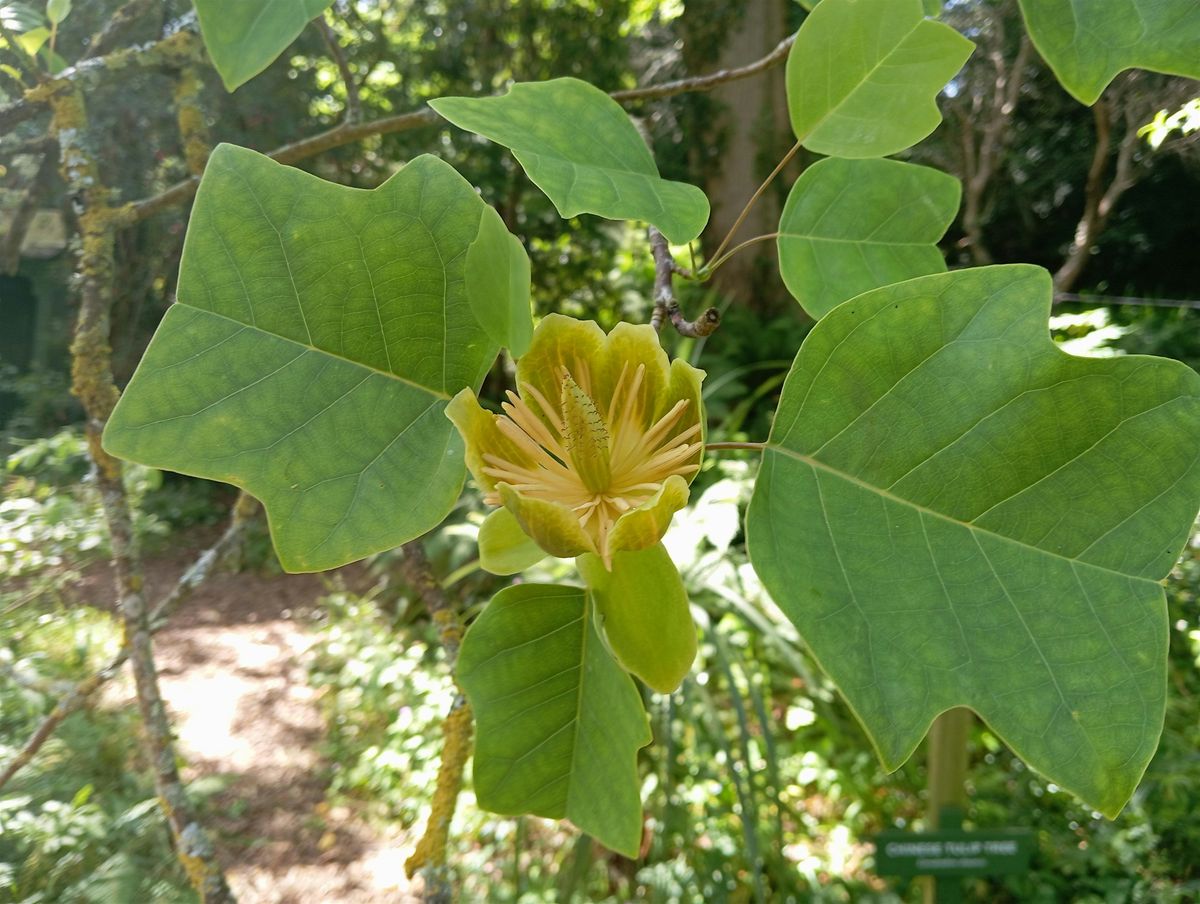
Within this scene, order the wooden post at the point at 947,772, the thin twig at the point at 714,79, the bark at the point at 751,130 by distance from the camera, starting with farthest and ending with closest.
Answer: the bark at the point at 751,130, the wooden post at the point at 947,772, the thin twig at the point at 714,79

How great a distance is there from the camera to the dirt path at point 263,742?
6.15 feet

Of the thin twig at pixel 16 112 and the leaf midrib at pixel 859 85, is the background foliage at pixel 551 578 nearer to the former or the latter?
the thin twig at pixel 16 112

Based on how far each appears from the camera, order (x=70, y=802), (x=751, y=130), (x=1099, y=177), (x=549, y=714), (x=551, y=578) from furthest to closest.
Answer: (x=751, y=130) < (x=1099, y=177) < (x=551, y=578) < (x=70, y=802) < (x=549, y=714)

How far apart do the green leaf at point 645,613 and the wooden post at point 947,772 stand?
1210mm

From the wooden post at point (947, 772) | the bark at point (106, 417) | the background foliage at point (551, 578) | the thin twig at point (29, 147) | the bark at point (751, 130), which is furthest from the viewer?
the bark at point (751, 130)

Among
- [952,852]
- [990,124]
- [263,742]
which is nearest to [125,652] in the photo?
[952,852]

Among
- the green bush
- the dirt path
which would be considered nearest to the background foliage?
the green bush

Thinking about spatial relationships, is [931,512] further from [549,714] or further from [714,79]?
[714,79]

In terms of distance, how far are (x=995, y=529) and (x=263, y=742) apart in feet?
8.15

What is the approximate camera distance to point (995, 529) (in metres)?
0.30

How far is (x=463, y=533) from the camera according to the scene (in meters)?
2.60

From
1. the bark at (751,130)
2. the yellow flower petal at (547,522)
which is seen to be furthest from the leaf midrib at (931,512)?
the bark at (751,130)

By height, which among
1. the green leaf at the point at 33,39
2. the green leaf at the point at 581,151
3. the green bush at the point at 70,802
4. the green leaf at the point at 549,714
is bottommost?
the green bush at the point at 70,802

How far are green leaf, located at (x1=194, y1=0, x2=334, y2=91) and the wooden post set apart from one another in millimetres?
1378
